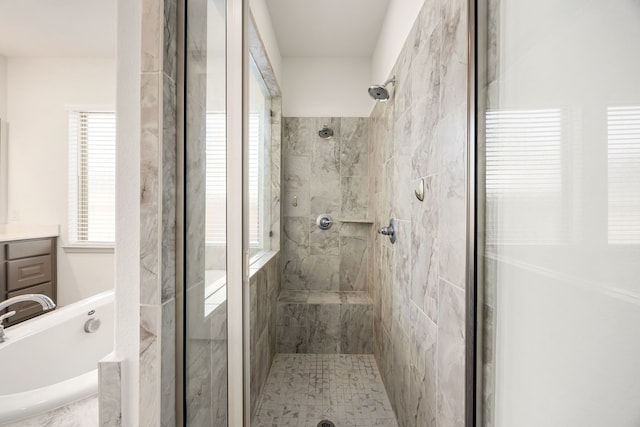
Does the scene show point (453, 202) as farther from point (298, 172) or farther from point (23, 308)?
point (298, 172)

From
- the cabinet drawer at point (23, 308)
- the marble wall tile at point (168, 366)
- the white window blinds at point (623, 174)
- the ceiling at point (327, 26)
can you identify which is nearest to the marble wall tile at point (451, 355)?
the white window blinds at point (623, 174)

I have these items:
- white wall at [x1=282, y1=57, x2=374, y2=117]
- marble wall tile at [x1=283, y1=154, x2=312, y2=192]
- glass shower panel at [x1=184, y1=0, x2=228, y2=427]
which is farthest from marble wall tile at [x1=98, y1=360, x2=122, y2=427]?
white wall at [x1=282, y1=57, x2=374, y2=117]

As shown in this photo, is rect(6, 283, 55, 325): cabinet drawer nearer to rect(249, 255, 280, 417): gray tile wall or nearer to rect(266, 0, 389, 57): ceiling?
rect(249, 255, 280, 417): gray tile wall

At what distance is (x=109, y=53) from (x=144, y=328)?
2.00 metres

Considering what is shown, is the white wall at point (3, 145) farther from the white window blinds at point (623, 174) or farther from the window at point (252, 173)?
the white window blinds at point (623, 174)

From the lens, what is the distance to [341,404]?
197cm

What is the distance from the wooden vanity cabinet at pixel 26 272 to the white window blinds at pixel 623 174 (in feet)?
7.36

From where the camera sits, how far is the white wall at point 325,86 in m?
3.12

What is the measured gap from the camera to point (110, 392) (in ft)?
2.17

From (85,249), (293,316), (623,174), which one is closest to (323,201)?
(293,316)

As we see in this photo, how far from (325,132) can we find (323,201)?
0.71 metres

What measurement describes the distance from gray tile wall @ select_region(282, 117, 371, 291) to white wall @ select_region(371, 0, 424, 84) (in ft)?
2.09

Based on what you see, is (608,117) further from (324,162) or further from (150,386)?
(324,162)

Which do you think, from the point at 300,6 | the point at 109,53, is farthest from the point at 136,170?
the point at 300,6
